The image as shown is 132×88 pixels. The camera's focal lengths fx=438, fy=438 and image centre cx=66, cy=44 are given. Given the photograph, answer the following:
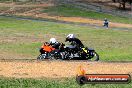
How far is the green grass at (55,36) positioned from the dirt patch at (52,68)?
625 cm

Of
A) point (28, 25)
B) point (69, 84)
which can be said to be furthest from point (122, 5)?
point (69, 84)

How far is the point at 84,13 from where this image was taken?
256 feet

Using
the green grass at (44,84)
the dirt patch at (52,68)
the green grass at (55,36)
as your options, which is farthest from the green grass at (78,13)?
the green grass at (44,84)

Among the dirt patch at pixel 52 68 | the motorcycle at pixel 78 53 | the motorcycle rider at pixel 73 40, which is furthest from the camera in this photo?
the motorcycle at pixel 78 53

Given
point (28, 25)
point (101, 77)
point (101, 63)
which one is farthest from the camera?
point (28, 25)

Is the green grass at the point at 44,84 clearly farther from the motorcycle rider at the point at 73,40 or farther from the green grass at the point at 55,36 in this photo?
the green grass at the point at 55,36

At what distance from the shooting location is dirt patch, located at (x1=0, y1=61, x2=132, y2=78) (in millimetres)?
19191

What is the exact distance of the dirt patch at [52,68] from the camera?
63.0 feet

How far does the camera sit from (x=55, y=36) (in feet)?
156

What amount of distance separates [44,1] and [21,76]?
70815 mm

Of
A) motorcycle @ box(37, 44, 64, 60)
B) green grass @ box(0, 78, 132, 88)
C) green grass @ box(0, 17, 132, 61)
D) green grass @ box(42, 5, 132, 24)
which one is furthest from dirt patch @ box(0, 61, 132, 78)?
green grass @ box(42, 5, 132, 24)

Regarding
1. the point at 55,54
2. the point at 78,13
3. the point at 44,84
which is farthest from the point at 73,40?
the point at 78,13

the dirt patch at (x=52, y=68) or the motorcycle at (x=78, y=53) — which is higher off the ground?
the dirt patch at (x=52, y=68)

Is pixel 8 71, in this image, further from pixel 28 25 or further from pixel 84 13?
pixel 84 13
